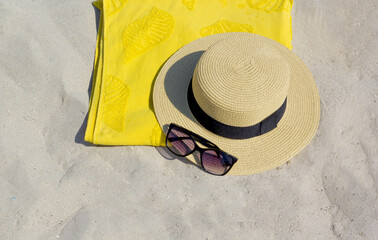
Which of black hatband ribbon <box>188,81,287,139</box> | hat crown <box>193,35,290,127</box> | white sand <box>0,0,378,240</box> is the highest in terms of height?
hat crown <box>193,35,290,127</box>

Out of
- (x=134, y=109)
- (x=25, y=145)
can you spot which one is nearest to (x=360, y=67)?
(x=134, y=109)

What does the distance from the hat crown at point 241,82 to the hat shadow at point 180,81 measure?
0.21 meters

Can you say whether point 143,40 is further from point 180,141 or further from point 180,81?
point 180,141

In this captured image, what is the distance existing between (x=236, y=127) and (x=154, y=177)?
0.55 m

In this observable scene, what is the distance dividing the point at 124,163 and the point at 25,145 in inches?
22.6

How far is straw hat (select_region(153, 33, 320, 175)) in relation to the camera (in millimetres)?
1267

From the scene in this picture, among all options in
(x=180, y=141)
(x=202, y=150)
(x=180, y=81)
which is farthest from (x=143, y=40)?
(x=202, y=150)

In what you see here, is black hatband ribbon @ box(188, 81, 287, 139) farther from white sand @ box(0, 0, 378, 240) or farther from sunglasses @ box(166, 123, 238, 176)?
white sand @ box(0, 0, 378, 240)

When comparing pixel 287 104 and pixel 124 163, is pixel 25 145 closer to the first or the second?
pixel 124 163

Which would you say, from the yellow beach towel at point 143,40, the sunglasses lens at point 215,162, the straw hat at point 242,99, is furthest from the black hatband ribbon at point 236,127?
the yellow beach towel at point 143,40

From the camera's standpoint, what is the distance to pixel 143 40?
5.94 ft

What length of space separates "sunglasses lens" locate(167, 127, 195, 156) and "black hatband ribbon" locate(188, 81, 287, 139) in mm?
115

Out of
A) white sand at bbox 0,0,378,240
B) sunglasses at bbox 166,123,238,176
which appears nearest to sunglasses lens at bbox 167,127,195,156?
sunglasses at bbox 166,123,238,176

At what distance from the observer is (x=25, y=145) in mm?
1686
